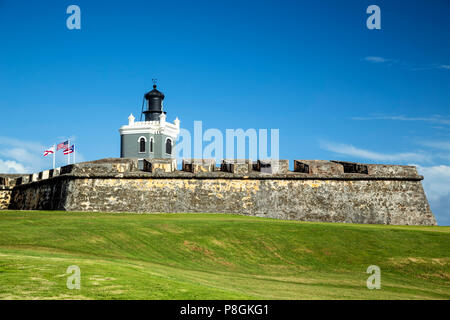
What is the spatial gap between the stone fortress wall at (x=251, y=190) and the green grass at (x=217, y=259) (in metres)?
6.75

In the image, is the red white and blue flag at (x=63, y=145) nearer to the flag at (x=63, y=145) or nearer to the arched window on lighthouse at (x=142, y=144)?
the flag at (x=63, y=145)

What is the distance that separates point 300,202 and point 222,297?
913 inches

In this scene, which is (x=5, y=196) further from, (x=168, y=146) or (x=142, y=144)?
(x=168, y=146)

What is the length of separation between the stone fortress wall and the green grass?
6.75 metres

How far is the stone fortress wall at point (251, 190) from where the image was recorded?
3225 centimetres

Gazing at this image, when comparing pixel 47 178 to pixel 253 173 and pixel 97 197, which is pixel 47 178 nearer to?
pixel 97 197

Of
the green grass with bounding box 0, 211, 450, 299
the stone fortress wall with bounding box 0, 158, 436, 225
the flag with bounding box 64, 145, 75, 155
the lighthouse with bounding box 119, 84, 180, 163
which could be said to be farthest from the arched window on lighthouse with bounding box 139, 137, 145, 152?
the green grass with bounding box 0, 211, 450, 299

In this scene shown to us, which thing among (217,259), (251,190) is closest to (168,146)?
(251,190)

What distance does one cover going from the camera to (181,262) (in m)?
18.2

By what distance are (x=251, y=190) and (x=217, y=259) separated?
14.2 meters

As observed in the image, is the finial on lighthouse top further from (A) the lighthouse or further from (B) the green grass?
(B) the green grass

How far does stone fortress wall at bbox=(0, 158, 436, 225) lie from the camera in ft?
106

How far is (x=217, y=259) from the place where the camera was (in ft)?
62.6
